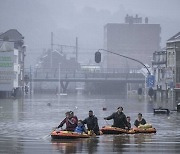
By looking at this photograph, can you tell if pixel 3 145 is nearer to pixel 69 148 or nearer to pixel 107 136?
pixel 69 148

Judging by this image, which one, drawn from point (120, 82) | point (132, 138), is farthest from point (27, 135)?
point (120, 82)

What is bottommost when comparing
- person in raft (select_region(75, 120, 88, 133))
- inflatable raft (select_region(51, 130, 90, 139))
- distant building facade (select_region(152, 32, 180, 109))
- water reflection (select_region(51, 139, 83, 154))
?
water reflection (select_region(51, 139, 83, 154))

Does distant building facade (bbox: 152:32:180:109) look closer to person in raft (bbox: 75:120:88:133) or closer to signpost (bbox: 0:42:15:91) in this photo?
signpost (bbox: 0:42:15:91)

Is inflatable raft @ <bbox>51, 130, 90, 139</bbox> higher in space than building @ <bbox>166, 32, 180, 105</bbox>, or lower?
lower

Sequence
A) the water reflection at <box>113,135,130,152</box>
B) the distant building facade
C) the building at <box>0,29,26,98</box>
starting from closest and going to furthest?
1. the water reflection at <box>113,135,130,152</box>
2. the distant building facade
3. the building at <box>0,29,26,98</box>

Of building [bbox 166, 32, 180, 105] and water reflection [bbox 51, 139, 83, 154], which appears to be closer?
water reflection [bbox 51, 139, 83, 154]

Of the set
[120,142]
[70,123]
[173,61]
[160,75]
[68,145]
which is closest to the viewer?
[68,145]

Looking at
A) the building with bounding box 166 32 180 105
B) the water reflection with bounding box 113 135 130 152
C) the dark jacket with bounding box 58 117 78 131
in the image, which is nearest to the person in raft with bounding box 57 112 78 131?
the dark jacket with bounding box 58 117 78 131

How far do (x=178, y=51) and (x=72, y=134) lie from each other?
74.1 metres

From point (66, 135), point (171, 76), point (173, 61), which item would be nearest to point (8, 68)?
point (171, 76)

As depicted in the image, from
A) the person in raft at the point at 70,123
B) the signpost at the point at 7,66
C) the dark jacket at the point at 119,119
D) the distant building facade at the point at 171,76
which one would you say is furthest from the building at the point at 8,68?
the person in raft at the point at 70,123

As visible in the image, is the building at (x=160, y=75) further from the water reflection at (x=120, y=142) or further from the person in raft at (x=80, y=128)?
the person in raft at (x=80, y=128)

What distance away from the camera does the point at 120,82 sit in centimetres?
19475

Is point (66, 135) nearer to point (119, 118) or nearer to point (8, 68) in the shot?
point (119, 118)
